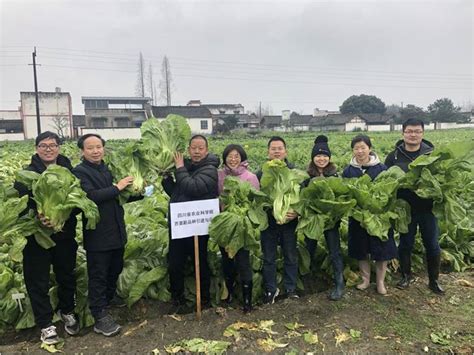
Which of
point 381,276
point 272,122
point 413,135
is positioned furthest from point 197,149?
point 272,122

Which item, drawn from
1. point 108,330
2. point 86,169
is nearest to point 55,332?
point 108,330

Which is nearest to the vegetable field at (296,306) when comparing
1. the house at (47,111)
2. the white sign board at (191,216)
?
the white sign board at (191,216)

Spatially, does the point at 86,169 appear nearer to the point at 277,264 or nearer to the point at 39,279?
the point at 39,279

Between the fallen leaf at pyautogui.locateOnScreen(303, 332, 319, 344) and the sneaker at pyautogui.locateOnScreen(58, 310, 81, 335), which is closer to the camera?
the fallen leaf at pyautogui.locateOnScreen(303, 332, 319, 344)

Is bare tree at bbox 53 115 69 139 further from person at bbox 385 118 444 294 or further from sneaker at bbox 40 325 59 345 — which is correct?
person at bbox 385 118 444 294

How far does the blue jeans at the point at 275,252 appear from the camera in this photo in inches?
190

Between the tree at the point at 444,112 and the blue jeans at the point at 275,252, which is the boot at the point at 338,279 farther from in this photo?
the tree at the point at 444,112

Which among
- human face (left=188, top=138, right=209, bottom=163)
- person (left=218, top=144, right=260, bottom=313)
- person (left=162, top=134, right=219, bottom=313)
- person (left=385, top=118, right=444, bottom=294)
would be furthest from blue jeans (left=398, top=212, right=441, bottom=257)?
human face (left=188, top=138, right=209, bottom=163)

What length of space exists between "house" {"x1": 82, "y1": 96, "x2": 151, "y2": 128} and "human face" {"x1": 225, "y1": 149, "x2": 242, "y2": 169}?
55251mm

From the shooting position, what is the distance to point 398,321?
4422 mm

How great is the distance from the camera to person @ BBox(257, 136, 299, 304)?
4824 millimetres

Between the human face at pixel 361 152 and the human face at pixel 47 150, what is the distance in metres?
3.52

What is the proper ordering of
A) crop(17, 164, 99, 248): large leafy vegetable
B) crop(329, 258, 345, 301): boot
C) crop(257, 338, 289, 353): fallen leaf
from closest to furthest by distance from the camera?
crop(17, 164, 99, 248): large leafy vegetable, crop(257, 338, 289, 353): fallen leaf, crop(329, 258, 345, 301): boot

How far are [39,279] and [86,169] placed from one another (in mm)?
1253
